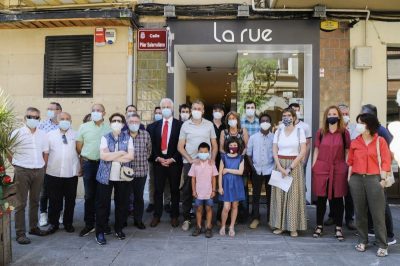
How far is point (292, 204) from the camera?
6.08 m

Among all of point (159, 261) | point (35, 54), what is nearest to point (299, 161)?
point (159, 261)

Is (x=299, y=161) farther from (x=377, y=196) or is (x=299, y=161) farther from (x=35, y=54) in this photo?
(x=35, y=54)

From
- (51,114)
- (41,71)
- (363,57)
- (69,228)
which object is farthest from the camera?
(41,71)

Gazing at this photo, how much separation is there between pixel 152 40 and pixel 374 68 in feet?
15.8

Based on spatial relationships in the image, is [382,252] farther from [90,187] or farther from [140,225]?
[90,187]

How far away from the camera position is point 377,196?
5.27 metres

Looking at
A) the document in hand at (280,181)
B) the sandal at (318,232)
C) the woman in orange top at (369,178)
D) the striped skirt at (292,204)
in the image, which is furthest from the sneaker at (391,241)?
the document in hand at (280,181)

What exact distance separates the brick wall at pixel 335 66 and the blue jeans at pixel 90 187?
5.00 metres

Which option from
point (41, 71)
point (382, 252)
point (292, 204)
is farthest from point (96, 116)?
point (382, 252)

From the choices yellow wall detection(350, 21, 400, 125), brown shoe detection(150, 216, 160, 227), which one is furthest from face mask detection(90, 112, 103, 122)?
yellow wall detection(350, 21, 400, 125)

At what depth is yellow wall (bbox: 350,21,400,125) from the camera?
8.59 m

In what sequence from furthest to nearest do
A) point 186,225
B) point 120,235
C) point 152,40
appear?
point 152,40 → point 186,225 → point 120,235

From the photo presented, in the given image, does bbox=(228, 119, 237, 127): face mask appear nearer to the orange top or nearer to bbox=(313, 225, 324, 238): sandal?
the orange top

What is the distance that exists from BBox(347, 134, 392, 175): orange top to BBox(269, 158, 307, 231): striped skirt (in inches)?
36.3
